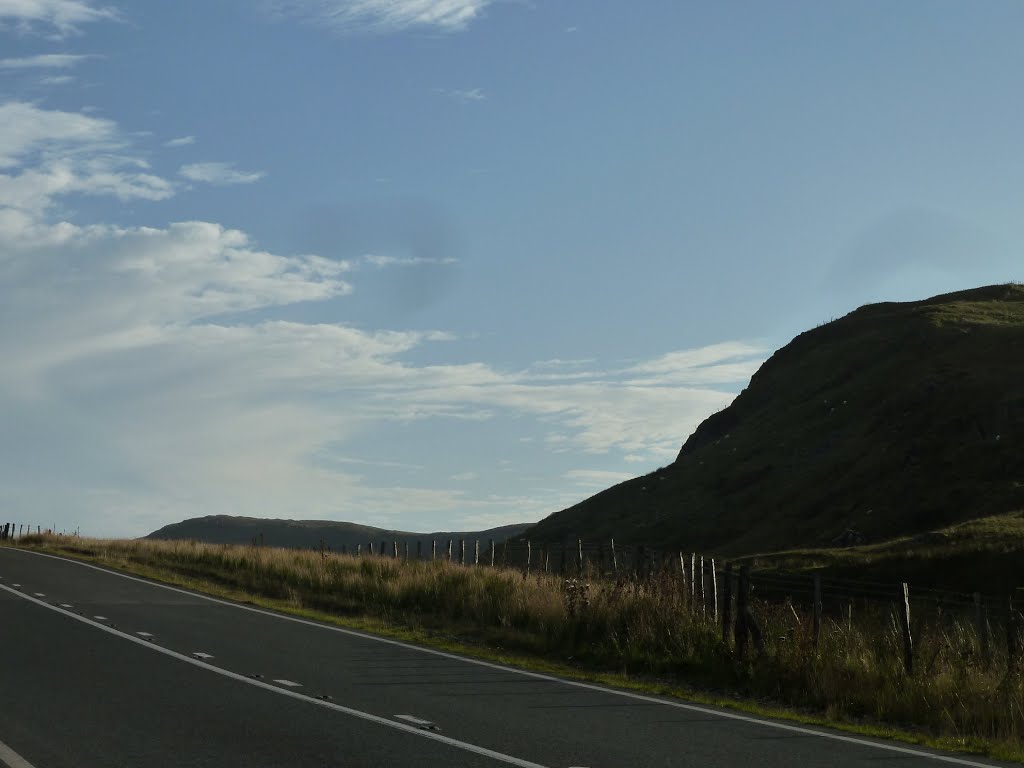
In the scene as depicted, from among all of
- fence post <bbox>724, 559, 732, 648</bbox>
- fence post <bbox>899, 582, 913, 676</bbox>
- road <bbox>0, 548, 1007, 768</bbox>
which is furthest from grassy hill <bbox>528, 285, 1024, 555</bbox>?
road <bbox>0, 548, 1007, 768</bbox>

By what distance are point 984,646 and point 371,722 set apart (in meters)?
10.6

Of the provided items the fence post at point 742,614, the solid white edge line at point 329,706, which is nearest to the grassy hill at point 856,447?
the fence post at point 742,614

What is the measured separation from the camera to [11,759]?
28.7ft

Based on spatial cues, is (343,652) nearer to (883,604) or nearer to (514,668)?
(514,668)

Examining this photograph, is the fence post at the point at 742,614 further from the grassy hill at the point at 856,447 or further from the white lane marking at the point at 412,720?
the grassy hill at the point at 856,447

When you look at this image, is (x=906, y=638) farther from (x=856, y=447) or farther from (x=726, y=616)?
(x=856, y=447)

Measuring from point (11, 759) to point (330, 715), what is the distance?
2938mm

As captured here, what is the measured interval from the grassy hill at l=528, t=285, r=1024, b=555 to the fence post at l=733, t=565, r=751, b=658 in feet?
170

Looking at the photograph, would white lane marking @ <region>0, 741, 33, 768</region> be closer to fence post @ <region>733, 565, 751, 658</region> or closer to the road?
the road

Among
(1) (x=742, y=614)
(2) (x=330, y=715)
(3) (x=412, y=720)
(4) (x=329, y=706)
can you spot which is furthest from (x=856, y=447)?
(2) (x=330, y=715)

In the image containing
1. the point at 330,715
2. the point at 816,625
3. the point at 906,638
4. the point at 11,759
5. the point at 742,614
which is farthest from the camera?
the point at 742,614

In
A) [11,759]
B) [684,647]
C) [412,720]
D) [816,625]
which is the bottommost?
[11,759]

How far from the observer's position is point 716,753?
31.6 feet

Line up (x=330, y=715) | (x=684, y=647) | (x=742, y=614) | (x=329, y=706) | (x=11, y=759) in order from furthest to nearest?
→ (x=684, y=647)
(x=742, y=614)
(x=329, y=706)
(x=330, y=715)
(x=11, y=759)
